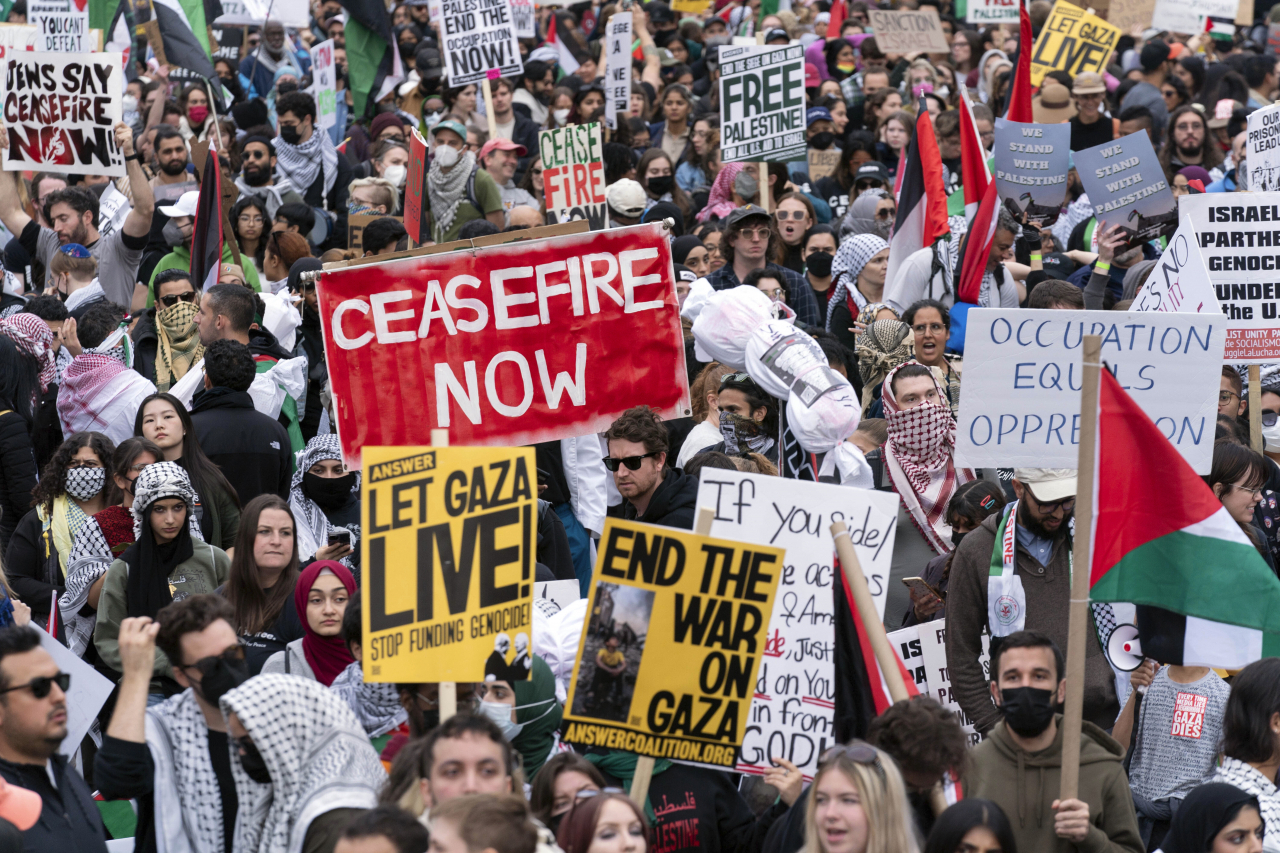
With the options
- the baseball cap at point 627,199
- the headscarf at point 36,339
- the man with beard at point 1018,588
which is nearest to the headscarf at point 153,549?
the headscarf at point 36,339

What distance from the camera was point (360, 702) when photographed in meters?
5.34

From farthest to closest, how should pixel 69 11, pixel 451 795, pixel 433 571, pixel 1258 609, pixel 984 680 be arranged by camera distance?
pixel 69 11 < pixel 984 680 < pixel 1258 609 < pixel 433 571 < pixel 451 795

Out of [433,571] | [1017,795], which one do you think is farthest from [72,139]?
[1017,795]

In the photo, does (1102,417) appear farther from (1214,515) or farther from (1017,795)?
(1017,795)

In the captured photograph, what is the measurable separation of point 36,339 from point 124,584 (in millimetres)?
3136

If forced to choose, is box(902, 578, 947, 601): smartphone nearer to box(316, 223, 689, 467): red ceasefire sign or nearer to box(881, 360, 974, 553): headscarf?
box(881, 360, 974, 553): headscarf

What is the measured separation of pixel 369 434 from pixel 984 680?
95.9 inches

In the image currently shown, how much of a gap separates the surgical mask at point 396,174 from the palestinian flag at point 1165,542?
8.95m

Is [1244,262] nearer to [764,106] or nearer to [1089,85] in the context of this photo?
[764,106]

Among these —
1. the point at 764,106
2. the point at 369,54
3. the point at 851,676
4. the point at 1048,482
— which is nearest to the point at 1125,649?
the point at 1048,482

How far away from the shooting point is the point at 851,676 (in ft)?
18.5

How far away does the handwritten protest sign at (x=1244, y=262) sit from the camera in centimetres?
839

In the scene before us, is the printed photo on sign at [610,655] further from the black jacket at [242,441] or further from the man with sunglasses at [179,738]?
the black jacket at [242,441]

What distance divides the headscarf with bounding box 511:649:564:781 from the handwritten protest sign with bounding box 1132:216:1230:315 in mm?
3608
